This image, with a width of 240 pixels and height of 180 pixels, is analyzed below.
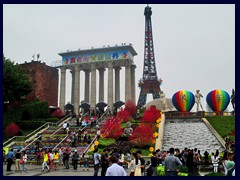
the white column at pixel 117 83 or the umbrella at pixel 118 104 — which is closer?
the umbrella at pixel 118 104

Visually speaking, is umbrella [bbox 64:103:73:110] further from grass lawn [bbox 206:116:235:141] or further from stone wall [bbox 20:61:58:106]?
grass lawn [bbox 206:116:235:141]

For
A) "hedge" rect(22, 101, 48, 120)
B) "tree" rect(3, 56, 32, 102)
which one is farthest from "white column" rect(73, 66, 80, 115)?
"tree" rect(3, 56, 32, 102)

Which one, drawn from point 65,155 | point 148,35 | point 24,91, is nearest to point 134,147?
point 65,155

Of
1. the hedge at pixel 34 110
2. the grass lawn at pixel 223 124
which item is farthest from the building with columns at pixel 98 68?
the grass lawn at pixel 223 124

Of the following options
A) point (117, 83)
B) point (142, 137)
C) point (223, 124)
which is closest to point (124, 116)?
point (223, 124)

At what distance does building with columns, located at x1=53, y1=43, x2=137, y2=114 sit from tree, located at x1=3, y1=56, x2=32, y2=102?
60.5ft

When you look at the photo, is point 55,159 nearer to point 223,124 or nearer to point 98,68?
point 223,124

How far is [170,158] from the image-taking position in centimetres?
1268

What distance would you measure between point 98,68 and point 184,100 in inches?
1002

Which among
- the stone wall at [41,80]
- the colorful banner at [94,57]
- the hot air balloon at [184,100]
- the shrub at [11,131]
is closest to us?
the shrub at [11,131]

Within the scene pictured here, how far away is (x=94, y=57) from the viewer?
232ft

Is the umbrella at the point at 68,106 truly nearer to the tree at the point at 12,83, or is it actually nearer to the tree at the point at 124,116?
the tree at the point at 12,83

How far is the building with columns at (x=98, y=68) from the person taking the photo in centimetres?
6656

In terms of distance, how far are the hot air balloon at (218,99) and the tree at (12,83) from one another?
86.6 ft
